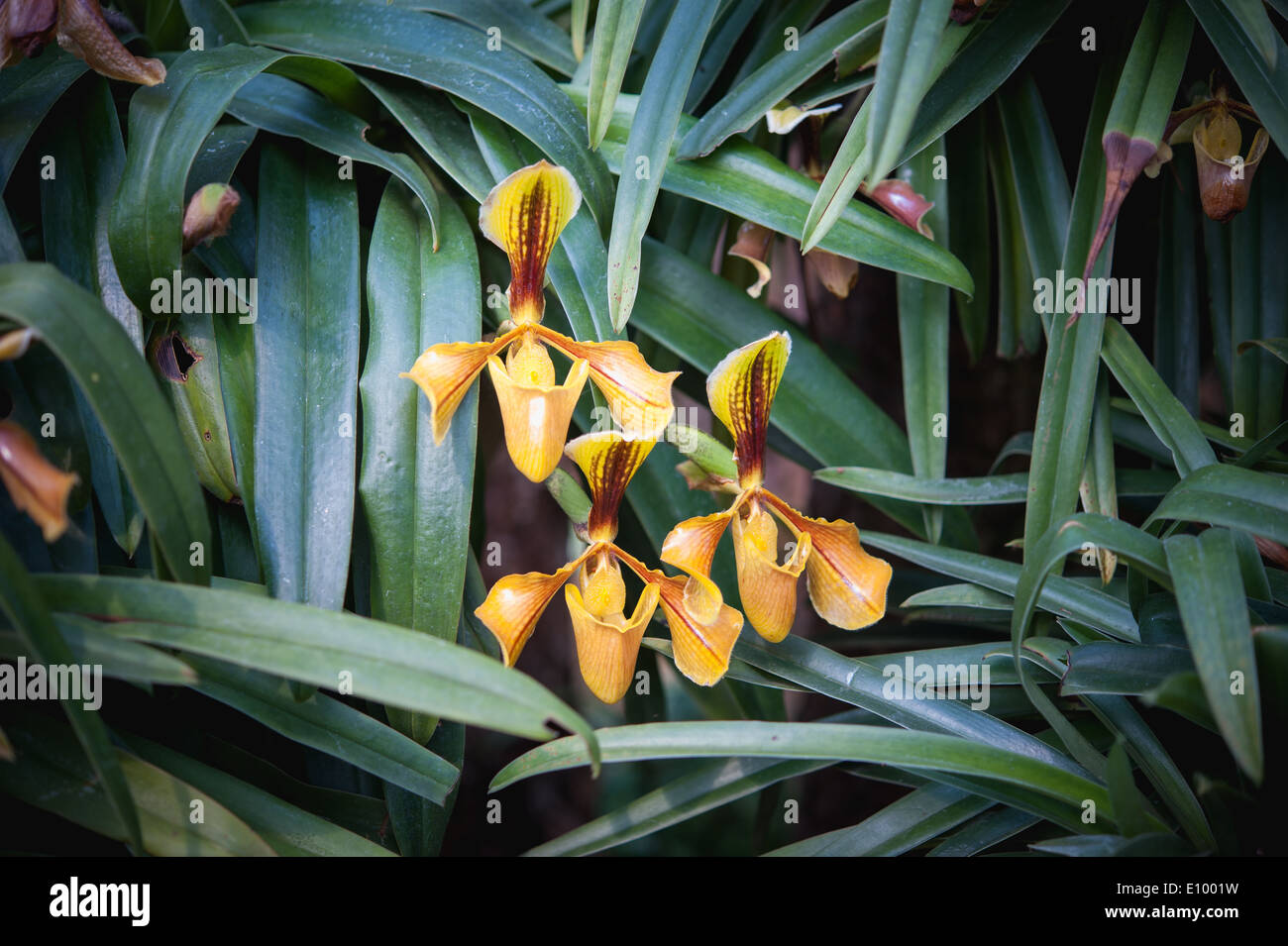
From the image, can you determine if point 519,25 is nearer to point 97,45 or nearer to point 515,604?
point 97,45

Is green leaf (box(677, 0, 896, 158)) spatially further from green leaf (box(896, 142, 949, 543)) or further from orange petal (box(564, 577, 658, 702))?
orange petal (box(564, 577, 658, 702))

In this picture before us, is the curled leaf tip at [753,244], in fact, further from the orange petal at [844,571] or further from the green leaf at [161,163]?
the green leaf at [161,163]

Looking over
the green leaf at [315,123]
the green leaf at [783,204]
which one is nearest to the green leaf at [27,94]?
the green leaf at [315,123]

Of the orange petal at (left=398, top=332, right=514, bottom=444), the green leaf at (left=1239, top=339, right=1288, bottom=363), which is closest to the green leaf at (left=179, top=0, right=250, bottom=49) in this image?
the orange petal at (left=398, top=332, right=514, bottom=444)

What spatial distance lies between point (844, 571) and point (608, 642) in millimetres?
203

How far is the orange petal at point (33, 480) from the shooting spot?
0.48 metres

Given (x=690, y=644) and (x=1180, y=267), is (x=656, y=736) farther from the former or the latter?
(x=1180, y=267)

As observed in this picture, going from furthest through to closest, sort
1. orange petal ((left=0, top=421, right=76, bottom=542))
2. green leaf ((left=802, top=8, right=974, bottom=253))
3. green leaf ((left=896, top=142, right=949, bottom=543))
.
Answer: green leaf ((left=896, top=142, right=949, bottom=543)), green leaf ((left=802, top=8, right=974, bottom=253)), orange petal ((left=0, top=421, right=76, bottom=542))

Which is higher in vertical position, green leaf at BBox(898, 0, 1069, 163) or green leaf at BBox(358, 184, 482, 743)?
green leaf at BBox(898, 0, 1069, 163)

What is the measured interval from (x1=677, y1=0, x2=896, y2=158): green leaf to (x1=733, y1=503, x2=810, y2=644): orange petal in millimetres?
345

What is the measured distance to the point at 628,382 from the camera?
64 centimetres

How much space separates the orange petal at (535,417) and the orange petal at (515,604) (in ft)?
0.26

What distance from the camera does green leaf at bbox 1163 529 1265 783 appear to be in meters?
0.49
